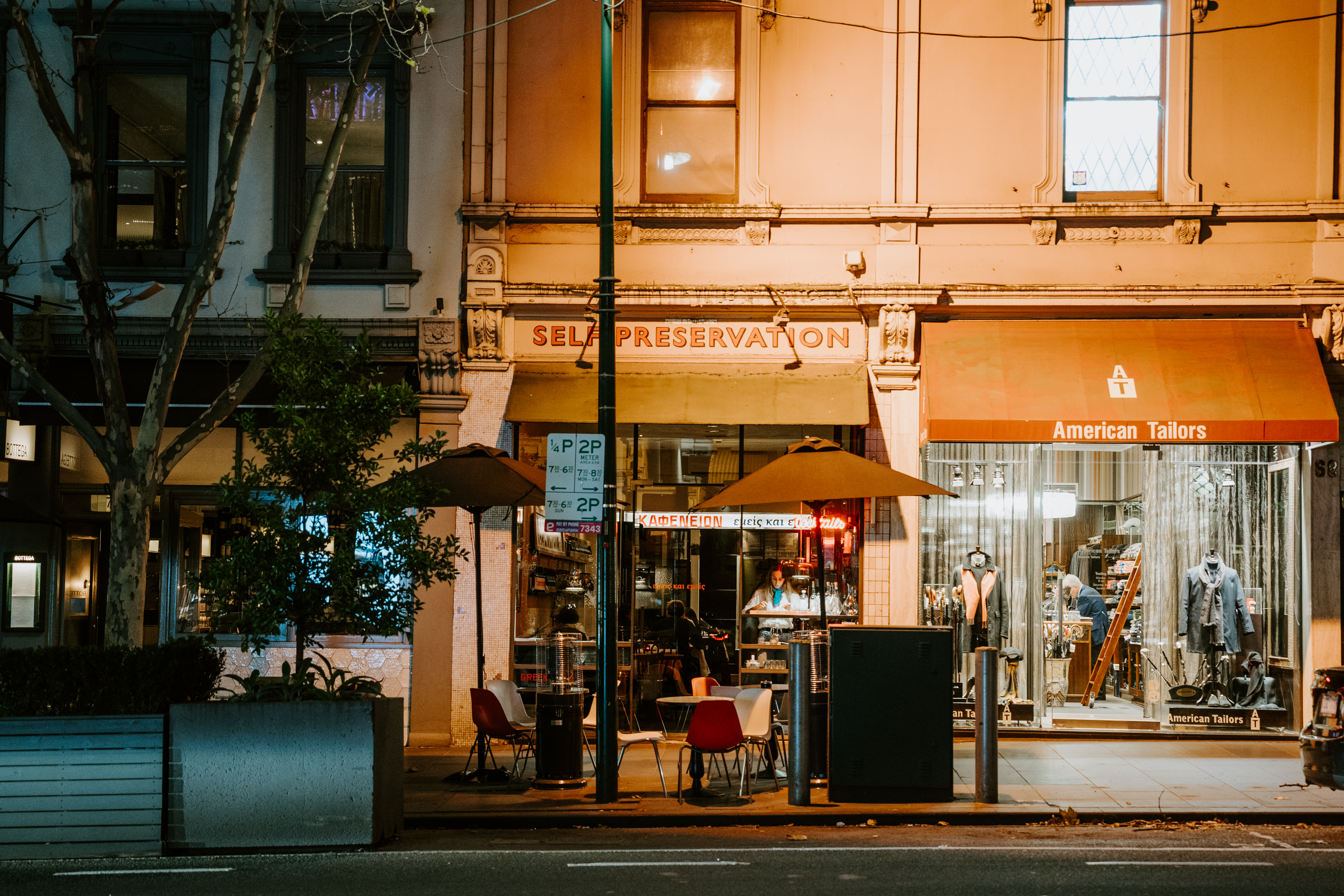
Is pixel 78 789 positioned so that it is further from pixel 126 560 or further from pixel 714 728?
pixel 714 728

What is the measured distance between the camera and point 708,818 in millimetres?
9906

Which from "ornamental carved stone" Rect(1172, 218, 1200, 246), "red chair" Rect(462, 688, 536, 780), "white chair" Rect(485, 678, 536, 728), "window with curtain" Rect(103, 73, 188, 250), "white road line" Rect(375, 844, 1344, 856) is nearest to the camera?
"white road line" Rect(375, 844, 1344, 856)

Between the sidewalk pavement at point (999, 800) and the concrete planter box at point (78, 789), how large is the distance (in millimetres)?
2070

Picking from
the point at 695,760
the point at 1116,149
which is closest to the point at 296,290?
the point at 695,760

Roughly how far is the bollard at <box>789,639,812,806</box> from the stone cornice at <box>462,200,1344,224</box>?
→ 19.0 feet

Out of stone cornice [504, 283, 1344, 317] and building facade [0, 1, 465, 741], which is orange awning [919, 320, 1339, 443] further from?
building facade [0, 1, 465, 741]

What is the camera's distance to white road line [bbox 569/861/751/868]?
8148 millimetres

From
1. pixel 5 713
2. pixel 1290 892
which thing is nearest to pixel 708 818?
pixel 1290 892

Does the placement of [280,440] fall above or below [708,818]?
above

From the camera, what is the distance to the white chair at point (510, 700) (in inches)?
485

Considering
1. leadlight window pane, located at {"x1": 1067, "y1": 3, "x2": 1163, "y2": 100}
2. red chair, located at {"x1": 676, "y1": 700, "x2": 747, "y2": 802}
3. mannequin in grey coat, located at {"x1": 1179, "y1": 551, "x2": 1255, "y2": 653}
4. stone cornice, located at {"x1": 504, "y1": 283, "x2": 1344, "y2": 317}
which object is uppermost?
leadlight window pane, located at {"x1": 1067, "y1": 3, "x2": 1163, "y2": 100}

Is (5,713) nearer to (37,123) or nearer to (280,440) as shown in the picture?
(280,440)

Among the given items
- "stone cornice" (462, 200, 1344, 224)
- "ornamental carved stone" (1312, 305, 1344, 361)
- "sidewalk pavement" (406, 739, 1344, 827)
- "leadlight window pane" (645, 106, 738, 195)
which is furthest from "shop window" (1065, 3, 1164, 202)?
"sidewalk pavement" (406, 739, 1344, 827)

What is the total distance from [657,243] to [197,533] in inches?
256
